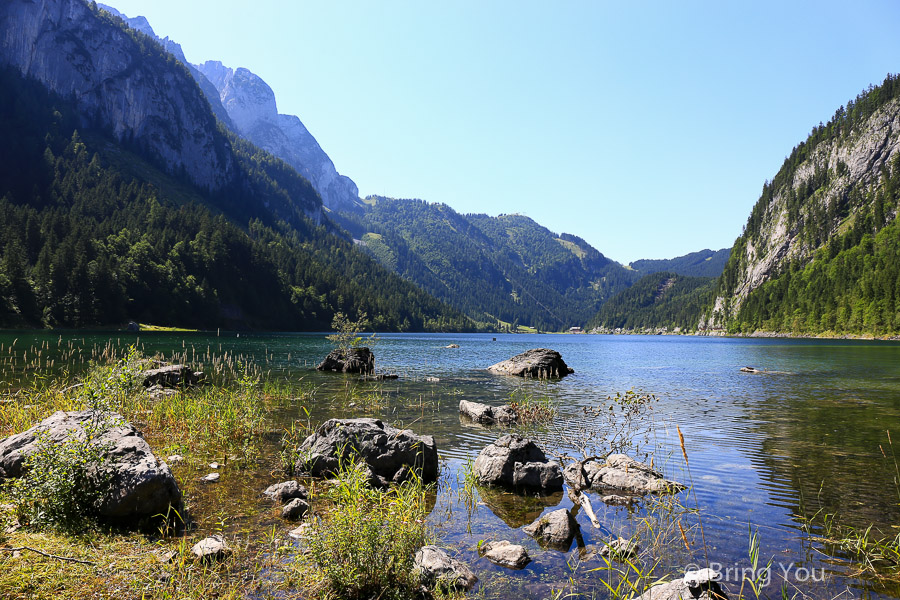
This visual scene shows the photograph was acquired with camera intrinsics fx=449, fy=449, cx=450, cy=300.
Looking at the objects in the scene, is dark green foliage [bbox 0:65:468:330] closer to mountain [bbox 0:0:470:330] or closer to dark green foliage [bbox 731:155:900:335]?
mountain [bbox 0:0:470:330]

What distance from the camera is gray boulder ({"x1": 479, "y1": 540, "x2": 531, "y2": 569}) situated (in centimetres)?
808

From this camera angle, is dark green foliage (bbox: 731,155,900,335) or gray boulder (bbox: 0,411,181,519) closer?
gray boulder (bbox: 0,411,181,519)

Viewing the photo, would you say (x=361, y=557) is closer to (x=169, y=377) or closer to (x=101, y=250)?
(x=169, y=377)

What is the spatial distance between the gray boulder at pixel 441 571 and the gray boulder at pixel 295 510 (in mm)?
3436

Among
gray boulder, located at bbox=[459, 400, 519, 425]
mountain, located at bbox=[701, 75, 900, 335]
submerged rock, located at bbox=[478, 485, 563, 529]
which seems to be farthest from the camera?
mountain, located at bbox=[701, 75, 900, 335]

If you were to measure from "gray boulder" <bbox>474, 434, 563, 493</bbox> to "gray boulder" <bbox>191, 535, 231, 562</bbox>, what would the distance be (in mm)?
7216

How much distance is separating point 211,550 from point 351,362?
35520mm

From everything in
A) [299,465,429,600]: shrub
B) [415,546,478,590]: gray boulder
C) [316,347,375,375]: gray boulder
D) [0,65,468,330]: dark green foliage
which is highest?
[0,65,468,330]: dark green foliage

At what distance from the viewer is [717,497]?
1191cm

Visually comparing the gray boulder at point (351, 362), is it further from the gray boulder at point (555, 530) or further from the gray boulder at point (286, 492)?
the gray boulder at point (555, 530)

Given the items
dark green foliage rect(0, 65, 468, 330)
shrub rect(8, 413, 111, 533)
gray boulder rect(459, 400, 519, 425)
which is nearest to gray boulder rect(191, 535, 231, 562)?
shrub rect(8, 413, 111, 533)

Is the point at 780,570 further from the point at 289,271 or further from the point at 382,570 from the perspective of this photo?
the point at 289,271

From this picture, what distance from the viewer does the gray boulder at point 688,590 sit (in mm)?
5988

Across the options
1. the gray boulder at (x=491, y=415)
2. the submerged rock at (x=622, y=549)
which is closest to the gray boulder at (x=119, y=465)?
the submerged rock at (x=622, y=549)
